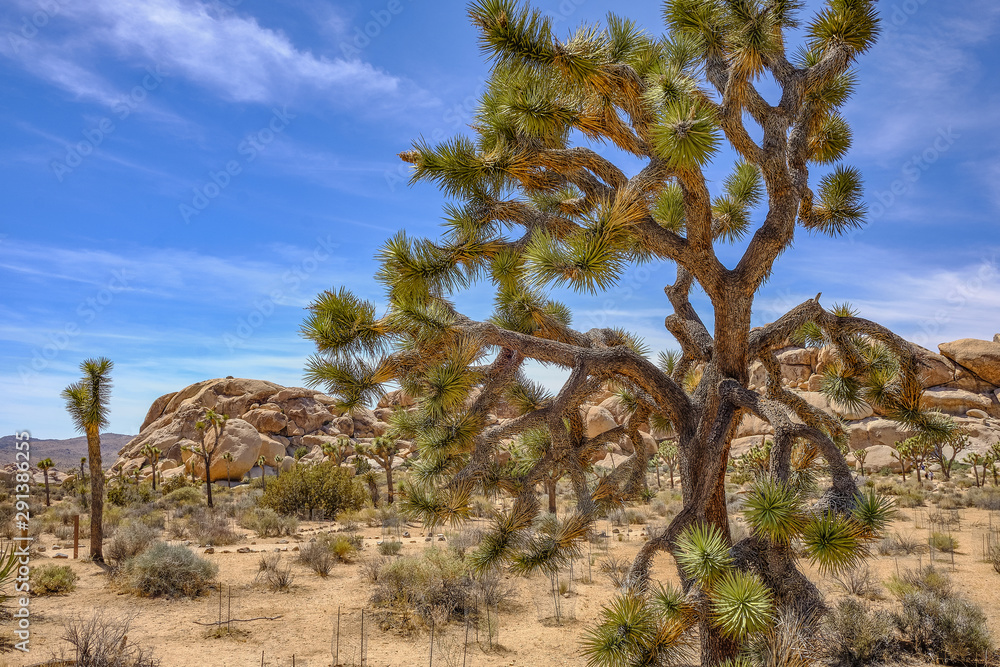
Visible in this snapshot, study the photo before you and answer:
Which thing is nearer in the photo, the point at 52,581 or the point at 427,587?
the point at 427,587

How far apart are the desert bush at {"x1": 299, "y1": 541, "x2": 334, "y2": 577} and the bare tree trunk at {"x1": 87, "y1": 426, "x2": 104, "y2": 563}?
4.81 meters

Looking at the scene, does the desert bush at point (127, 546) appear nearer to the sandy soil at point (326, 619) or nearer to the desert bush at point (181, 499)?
the sandy soil at point (326, 619)

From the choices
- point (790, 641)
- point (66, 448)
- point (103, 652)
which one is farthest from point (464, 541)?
point (66, 448)

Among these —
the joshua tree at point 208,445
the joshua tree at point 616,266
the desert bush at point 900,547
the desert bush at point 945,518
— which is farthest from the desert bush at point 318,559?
the desert bush at point 945,518

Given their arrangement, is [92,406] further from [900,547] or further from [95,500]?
[900,547]

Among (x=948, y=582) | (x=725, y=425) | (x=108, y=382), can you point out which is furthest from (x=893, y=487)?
(x=108, y=382)

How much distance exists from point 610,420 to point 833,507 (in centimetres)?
3668

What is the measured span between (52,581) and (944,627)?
45.4 feet

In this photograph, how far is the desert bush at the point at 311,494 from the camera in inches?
838

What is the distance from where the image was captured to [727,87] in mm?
4160

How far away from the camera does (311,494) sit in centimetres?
2139

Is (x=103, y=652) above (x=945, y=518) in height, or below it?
above

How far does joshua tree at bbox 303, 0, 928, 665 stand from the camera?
3.94m

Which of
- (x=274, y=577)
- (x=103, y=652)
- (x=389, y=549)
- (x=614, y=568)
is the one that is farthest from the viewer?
(x=389, y=549)
